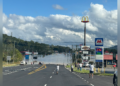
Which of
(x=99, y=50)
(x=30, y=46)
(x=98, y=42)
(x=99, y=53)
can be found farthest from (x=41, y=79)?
(x=30, y=46)

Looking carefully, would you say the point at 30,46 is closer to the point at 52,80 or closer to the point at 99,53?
the point at 99,53

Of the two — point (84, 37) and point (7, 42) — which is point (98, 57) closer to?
point (84, 37)

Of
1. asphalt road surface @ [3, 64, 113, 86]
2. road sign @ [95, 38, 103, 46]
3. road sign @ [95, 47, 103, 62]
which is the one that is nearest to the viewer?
asphalt road surface @ [3, 64, 113, 86]

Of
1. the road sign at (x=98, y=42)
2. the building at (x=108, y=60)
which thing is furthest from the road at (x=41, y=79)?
the building at (x=108, y=60)

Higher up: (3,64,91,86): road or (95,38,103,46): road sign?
(95,38,103,46): road sign

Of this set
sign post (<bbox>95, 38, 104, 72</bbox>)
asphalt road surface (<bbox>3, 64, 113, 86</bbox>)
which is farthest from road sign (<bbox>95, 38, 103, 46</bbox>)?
asphalt road surface (<bbox>3, 64, 113, 86</bbox>)

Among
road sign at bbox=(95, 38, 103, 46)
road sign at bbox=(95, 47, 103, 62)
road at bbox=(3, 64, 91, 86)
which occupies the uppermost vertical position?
road sign at bbox=(95, 38, 103, 46)

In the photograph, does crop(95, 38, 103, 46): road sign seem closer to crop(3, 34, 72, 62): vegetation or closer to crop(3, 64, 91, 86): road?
crop(3, 64, 91, 86): road

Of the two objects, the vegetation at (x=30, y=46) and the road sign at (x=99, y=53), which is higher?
the vegetation at (x=30, y=46)

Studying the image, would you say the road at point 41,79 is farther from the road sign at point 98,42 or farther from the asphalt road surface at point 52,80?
the road sign at point 98,42

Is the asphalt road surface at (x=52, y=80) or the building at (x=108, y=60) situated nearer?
the asphalt road surface at (x=52, y=80)

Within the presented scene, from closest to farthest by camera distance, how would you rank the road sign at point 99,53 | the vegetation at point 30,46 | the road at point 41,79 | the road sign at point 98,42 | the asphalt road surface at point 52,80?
the road at point 41,79
the asphalt road surface at point 52,80
the road sign at point 99,53
the road sign at point 98,42
the vegetation at point 30,46

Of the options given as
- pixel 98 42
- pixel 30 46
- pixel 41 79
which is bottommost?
pixel 41 79

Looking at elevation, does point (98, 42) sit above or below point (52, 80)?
above
